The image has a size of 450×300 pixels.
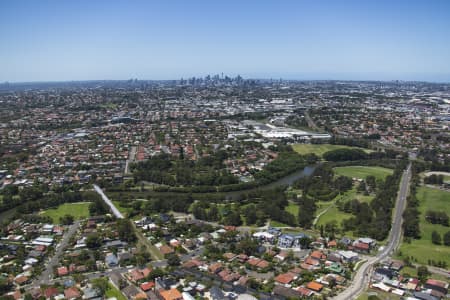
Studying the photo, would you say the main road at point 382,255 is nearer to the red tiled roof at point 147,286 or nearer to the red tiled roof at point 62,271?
the red tiled roof at point 147,286

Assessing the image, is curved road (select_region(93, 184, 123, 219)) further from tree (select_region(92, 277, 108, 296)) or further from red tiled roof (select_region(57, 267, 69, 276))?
tree (select_region(92, 277, 108, 296))

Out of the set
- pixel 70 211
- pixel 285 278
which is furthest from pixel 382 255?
pixel 70 211

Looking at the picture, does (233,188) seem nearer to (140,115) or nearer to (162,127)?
(162,127)

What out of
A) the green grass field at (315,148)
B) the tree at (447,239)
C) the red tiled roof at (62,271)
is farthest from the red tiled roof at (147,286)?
the green grass field at (315,148)

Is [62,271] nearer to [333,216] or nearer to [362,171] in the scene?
[333,216]

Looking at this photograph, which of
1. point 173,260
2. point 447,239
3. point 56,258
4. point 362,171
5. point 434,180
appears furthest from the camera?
point 362,171

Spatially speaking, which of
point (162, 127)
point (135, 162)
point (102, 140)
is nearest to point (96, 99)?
point (162, 127)

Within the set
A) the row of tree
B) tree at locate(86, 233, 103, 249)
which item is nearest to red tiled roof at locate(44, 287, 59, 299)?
tree at locate(86, 233, 103, 249)
